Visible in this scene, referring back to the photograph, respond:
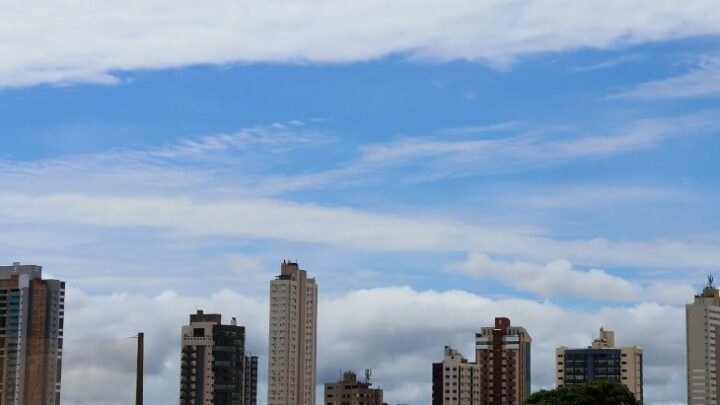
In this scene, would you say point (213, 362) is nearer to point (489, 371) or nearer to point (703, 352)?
point (489, 371)

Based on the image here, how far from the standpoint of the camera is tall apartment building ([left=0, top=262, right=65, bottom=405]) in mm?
22594

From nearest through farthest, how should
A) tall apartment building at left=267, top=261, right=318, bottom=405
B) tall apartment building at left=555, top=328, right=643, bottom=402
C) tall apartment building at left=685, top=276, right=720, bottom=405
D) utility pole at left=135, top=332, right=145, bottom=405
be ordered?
1. utility pole at left=135, top=332, right=145, bottom=405
2. tall apartment building at left=267, top=261, right=318, bottom=405
3. tall apartment building at left=685, top=276, right=720, bottom=405
4. tall apartment building at left=555, top=328, right=643, bottom=402

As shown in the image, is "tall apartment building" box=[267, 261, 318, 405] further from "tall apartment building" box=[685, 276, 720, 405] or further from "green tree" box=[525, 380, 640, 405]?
"green tree" box=[525, 380, 640, 405]

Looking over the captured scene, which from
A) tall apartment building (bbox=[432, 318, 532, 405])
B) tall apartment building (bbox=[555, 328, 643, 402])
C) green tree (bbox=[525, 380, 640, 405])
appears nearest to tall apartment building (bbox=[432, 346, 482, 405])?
tall apartment building (bbox=[432, 318, 532, 405])

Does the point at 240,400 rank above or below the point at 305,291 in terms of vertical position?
below

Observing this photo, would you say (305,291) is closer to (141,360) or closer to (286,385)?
(286,385)

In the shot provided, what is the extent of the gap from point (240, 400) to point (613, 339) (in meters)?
36.6

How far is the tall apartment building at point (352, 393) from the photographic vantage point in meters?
90.2

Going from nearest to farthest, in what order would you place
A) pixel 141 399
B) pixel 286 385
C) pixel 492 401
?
pixel 141 399, pixel 286 385, pixel 492 401

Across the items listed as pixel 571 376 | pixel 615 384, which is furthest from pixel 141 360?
pixel 571 376

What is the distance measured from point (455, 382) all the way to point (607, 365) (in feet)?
44.0

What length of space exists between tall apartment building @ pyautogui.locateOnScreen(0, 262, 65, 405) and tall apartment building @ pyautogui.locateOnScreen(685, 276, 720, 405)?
44852 millimetres

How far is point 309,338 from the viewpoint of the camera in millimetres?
86250

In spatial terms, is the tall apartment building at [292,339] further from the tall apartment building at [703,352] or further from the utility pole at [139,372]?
the utility pole at [139,372]
